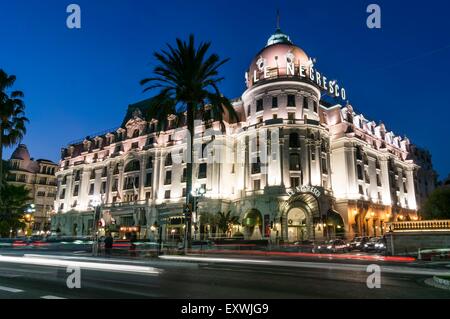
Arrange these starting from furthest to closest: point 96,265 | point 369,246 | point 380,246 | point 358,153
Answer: point 358,153 → point 369,246 → point 380,246 → point 96,265

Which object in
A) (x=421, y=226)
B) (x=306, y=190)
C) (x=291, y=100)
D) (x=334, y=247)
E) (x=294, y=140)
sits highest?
(x=291, y=100)

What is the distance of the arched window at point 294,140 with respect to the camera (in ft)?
164

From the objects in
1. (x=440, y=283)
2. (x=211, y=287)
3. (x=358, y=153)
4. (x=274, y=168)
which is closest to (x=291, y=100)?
(x=274, y=168)

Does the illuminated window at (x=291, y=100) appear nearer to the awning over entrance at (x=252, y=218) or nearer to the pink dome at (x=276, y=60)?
the pink dome at (x=276, y=60)

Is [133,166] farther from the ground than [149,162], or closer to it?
closer to it

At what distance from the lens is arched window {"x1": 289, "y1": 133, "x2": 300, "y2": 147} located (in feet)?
164

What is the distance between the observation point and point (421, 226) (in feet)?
90.5

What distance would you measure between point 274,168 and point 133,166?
29.3 metres

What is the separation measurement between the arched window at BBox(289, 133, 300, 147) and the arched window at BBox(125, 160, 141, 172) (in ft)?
95.2

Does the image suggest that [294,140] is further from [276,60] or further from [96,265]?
[96,265]

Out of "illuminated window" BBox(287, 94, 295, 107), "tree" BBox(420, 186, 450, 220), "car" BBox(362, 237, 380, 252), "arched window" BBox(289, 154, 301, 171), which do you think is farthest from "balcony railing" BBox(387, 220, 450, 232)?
"illuminated window" BBox(287, 94, 295, 107)

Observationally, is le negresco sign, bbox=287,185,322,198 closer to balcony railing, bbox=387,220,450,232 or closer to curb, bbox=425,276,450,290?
balcony railing, bbox=387,220,450,232

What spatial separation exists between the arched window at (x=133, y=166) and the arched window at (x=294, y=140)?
29026mm

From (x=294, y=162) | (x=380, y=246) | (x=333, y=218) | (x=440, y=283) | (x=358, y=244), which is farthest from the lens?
(x=294, y=162)
